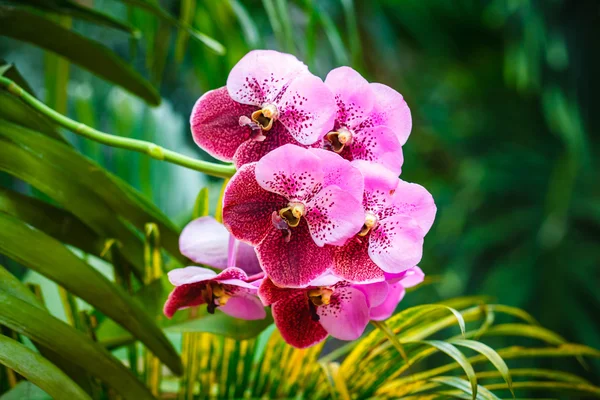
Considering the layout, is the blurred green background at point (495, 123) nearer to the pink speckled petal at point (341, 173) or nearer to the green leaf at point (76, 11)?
the green leaf at point (76, 11)

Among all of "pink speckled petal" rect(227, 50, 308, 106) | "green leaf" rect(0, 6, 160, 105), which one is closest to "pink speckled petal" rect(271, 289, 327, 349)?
"pink speckled petal" rect(227, 50, 308, 106)

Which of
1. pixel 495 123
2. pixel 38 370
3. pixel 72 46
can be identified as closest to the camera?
pixel 38 370

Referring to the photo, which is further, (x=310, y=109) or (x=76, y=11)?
(x=76, y=11)

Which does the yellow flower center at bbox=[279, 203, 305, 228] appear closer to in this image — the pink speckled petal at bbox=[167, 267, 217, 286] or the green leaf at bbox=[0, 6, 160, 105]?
the pink speckled petal at bbox=[167, 267, 217, 286]

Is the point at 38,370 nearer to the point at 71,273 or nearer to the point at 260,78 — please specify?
the point at 71,273

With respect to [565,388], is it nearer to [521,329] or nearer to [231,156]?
[521,329]

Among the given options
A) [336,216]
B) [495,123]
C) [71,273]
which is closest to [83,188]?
[71,273]

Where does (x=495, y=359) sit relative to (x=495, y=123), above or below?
below

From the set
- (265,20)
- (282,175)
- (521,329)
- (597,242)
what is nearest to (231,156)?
(282,175)
